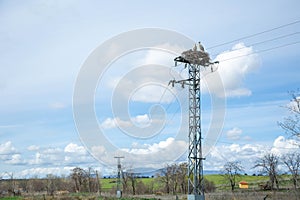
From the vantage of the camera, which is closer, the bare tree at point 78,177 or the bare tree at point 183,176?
the bare tree at point 183,176

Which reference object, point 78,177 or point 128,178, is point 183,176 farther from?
point 78,177

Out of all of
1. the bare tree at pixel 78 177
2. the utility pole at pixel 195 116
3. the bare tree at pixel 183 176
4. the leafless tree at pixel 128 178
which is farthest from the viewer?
the bare tree at pixel 78 177

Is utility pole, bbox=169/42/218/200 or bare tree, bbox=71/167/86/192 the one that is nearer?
utility pole, bbox=169/42/218/200

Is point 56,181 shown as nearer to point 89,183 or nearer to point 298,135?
point 89,183

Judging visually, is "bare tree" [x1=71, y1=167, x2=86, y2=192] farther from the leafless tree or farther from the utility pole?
the utility pole

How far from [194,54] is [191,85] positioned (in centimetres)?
250

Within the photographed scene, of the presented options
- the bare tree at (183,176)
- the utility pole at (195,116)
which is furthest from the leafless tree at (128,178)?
the utility pole at (195,116)

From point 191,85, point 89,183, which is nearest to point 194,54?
point 191,85

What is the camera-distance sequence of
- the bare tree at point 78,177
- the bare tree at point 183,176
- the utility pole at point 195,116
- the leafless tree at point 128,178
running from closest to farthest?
the utility pole at point 195,116 < the bare tree at point 183,176 < the leafless tree at point 128,178 < the bare tree at point 78,177

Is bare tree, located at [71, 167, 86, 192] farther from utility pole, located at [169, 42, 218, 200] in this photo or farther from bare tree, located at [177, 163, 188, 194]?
utility pole, located at [169, 42, 218, 200]

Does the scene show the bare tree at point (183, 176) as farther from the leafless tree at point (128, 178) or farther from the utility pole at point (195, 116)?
the utility pole at point (195, 116)

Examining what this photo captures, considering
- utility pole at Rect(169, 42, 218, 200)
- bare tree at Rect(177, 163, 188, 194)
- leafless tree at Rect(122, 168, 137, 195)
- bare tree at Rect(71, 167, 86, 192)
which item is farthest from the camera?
bare tree at Rect(71, 167, 86, 192)

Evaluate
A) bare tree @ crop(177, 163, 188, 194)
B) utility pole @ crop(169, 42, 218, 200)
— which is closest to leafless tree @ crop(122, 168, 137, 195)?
bare tree @ crop(177, 163, 188, 194)

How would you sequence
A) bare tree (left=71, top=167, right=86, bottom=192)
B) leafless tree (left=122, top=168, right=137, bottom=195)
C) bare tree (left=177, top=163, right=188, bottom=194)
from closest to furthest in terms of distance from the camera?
bare tree (left=177, top=163, right=188, bottom=194) < leafless tree (left=122, top=168, right=137, bottom=195) < bare tree (left=71, top=167, right=86, bottom=192)
